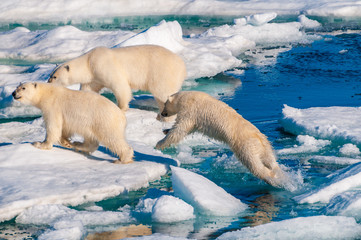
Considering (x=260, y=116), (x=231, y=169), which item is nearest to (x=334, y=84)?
(x=260, y=116)

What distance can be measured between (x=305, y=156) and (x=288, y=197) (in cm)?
132

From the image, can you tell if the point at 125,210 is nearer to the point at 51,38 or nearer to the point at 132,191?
the point at 132,191

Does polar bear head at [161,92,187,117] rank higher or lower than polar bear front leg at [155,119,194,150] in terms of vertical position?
higher

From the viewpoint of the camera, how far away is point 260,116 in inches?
335

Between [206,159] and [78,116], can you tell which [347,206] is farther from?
[78,116]

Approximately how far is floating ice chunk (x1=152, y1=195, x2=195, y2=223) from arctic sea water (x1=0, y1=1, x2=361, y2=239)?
0.5 inches

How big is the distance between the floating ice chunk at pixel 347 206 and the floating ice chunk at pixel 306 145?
1.83m

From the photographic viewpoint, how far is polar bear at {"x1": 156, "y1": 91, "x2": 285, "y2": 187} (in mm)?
5324

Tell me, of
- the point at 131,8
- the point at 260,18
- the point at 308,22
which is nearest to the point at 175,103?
the point at 260,18

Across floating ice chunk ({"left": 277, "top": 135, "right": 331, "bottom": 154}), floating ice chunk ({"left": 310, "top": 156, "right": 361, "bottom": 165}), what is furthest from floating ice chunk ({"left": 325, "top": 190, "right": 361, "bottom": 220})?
floating ice chunk ({"left": 277, "top": 135, "right": 331, "bottom": 154})

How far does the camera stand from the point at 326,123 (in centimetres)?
740

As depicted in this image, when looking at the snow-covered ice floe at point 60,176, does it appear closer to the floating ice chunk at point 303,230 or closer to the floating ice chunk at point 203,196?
the floating ice chunk at point 203,196

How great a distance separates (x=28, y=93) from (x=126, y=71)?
2063mm

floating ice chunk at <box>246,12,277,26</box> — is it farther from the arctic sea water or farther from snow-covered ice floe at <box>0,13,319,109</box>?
the arctic sea water
